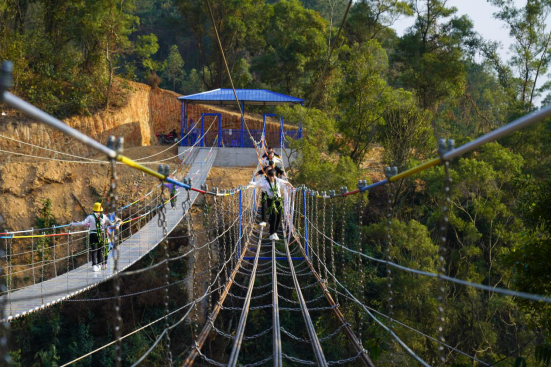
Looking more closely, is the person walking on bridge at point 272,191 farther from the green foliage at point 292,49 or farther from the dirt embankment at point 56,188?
the green foliage at point 292,49

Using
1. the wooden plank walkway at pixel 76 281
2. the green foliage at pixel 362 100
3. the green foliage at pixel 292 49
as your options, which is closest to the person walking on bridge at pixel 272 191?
the wooden plank walkway at pixel 76 281

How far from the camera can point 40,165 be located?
47.0 ft

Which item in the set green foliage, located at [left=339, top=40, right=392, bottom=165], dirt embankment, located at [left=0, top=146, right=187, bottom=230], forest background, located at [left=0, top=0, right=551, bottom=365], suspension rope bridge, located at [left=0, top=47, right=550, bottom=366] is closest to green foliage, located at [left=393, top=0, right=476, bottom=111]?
forest background, located at [left=0, top=0, right=551, bottom=365]

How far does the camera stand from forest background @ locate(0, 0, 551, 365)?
39.8 feet

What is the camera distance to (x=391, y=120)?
16.5 metres

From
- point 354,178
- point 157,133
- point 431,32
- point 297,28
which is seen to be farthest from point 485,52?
point 157,133

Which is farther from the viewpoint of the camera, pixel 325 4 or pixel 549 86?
pixel 325 4

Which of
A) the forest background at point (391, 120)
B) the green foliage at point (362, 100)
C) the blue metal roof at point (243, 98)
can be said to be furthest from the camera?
the blue metal roof at point (243, 98)

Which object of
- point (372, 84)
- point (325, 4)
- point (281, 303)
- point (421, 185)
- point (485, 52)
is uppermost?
point (325, 4)

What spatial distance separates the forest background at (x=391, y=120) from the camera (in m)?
12.1

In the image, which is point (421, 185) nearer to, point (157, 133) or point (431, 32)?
point (431, 32)

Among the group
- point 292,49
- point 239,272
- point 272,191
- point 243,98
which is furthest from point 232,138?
point 239,272

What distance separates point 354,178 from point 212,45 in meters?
12.5

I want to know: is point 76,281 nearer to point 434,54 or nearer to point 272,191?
point 272,191
